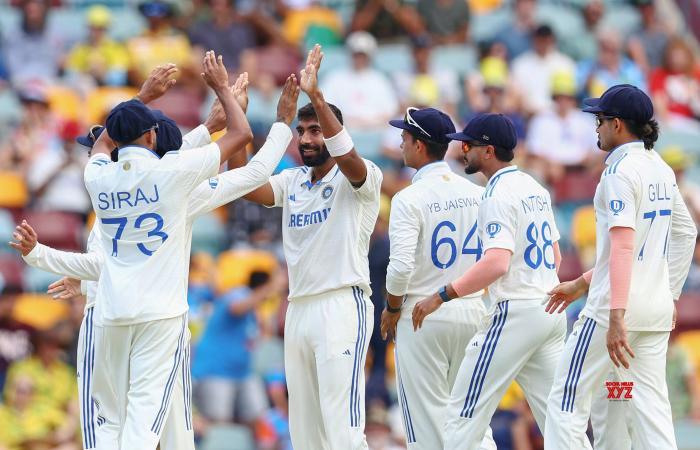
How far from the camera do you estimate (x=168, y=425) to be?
9719mm

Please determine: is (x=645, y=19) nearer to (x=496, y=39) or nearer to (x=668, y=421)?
(x=496, y=39)

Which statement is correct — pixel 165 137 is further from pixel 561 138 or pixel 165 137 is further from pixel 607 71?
pixel 607 71

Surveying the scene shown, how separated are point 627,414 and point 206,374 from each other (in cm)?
594

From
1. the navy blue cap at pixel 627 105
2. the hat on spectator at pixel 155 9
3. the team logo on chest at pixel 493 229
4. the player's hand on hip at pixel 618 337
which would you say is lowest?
the player's hand on hip at pixel 618 337

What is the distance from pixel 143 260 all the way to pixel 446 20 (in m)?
11.6

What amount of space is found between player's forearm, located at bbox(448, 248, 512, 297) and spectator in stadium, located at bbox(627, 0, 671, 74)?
11.2 meters

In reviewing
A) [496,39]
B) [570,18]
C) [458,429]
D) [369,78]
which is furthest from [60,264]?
[570,18]

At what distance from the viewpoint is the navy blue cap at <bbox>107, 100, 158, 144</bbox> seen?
9.16 meters

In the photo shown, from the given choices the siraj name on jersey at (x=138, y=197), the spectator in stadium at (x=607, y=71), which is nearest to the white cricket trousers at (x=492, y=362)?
the siraj name on jersey at (x=138, y=197)

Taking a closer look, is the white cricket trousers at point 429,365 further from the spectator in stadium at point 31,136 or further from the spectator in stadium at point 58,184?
the spectator in stadium at point 31,136

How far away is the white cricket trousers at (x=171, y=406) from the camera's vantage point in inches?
382

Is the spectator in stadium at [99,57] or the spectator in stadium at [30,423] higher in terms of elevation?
the spectator in stadium at [99,57]

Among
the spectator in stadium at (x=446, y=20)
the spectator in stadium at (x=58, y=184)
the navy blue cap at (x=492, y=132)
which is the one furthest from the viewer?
the spectator in stadium at (x=446, y=20)

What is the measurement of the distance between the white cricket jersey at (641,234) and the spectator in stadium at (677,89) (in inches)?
408
